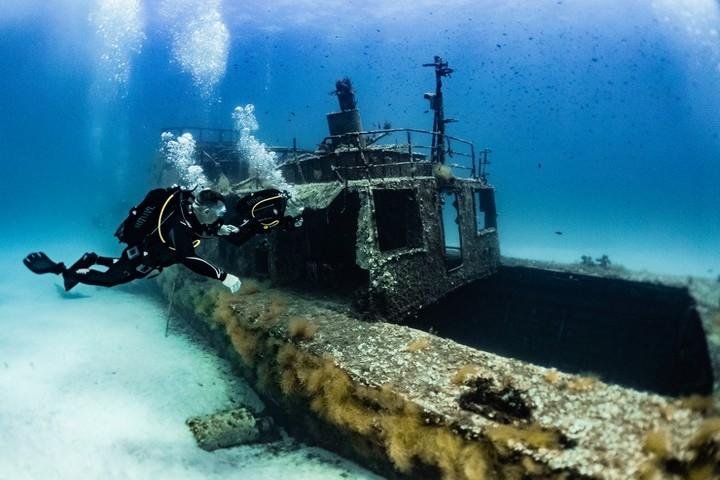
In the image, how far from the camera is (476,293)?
12469mm

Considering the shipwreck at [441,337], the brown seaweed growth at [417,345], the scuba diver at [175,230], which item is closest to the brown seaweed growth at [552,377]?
the shipwreck at [441,337]

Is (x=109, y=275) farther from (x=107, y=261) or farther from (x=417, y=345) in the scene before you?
(x=417, y=345)

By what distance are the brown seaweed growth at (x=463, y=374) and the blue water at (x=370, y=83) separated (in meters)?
34.6

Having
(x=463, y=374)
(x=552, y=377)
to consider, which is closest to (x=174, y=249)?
(x=463, y=374)

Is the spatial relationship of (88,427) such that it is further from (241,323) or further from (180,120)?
(180,120)

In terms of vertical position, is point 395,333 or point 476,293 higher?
point 395,333

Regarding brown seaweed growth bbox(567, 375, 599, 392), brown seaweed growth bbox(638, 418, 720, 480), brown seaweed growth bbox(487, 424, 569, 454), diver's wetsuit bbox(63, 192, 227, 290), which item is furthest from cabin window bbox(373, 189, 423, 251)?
brown seaweed growth bbox(638, 418, 720, 480)

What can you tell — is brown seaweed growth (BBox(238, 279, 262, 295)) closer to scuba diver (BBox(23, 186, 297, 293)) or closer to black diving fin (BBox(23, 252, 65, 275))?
scuba diver (BBox(23, 186, 297, 293))

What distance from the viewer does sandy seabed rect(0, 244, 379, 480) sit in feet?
19.8

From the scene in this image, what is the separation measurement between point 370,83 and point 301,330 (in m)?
171

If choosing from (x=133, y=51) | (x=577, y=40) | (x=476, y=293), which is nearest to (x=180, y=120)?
(x=133, y=51)

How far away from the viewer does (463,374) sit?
4996 millimetres

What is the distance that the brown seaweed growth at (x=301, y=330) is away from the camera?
21.7ft

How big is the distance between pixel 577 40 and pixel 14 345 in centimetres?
17706
